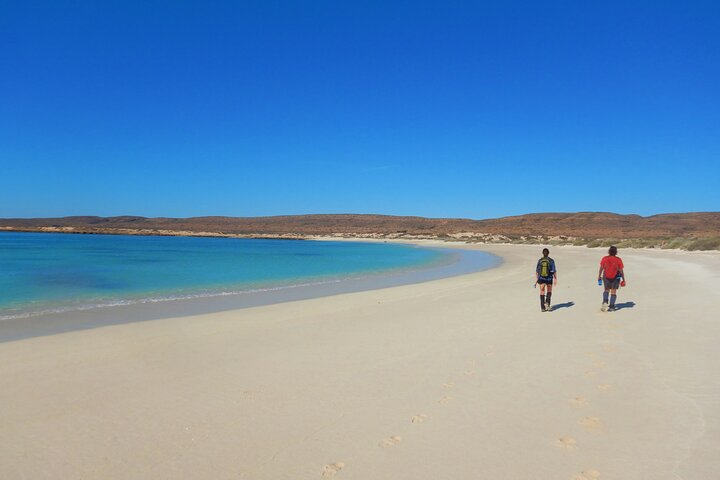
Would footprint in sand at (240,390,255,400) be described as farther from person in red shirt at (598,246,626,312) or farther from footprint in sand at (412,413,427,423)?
person in red shirt at (598,246,626,312)

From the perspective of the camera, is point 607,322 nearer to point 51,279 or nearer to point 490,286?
point 490,286

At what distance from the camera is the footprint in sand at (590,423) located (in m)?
4.02

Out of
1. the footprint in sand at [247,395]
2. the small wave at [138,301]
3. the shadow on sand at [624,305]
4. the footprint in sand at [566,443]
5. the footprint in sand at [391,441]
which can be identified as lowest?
the small wave at [138,301]

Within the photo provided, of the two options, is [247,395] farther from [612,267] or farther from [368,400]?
[612,267]

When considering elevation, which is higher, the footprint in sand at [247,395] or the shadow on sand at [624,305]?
the shadow on sand at [624,305]

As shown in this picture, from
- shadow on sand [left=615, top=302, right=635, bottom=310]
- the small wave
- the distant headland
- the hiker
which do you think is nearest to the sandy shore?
the hiker

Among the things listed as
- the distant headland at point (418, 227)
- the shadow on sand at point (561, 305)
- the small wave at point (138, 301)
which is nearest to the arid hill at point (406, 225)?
the distant headland at point (418, 227)

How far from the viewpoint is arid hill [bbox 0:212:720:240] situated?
8981 cm

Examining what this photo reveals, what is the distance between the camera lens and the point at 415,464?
136 inches

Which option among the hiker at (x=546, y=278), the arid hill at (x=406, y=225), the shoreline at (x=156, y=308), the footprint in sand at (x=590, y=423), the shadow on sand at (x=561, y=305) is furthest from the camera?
the arid hill at (x=406, y=225)

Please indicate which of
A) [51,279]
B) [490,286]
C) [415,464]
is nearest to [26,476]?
[415,464]

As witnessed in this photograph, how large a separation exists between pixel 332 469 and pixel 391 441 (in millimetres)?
617

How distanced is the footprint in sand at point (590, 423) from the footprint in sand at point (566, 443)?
32 centimetres

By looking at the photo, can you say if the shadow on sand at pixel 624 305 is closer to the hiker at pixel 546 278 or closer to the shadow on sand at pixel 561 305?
the shadow on sand at pixel 561 305
